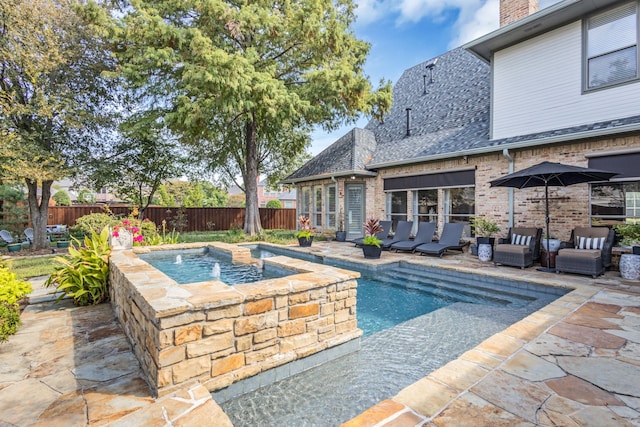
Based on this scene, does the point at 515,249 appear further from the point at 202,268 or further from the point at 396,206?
the point at 202,268

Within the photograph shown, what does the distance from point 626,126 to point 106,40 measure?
577 inches

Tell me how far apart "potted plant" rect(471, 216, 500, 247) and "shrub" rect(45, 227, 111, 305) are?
7983mm

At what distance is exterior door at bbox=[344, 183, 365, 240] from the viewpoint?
12.4 metres

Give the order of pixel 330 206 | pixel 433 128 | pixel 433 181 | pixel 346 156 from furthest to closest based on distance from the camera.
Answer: pixel 330 206 < pixel 346 156 < pixel 433 128 < pixel 433 181

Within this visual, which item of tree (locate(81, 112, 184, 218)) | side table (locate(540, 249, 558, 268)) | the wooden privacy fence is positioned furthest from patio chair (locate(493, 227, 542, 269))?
the wooden privacy fence

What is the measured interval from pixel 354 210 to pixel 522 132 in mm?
6172

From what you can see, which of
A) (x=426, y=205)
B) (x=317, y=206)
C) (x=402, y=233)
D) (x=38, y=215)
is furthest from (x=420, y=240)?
(x=38, y=215)

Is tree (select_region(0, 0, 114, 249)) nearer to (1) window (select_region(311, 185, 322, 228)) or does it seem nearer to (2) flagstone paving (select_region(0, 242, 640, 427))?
(2) flagstone paving (select_region(0, 242, 640, 427))

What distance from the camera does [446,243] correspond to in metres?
8.50

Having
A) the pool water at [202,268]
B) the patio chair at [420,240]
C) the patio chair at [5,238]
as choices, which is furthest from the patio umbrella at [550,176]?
the patio chair at [5,238]

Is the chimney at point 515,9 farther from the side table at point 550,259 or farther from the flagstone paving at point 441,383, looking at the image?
the flagstone paving at point 441,383

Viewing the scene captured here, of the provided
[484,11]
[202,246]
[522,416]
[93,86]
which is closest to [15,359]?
[522,416]

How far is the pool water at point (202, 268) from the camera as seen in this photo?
610cm

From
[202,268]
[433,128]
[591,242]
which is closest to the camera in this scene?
[591,242]
